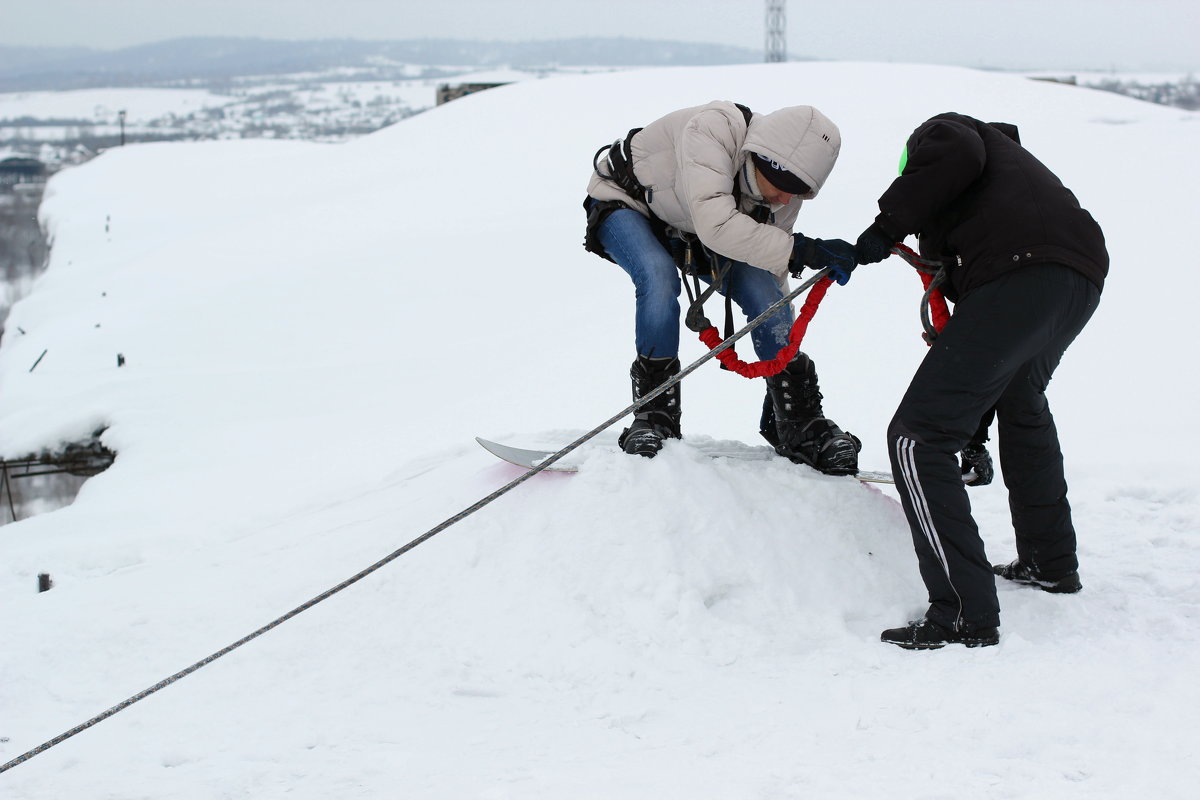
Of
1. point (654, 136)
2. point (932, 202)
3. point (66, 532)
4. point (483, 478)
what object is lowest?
point (66, 532)

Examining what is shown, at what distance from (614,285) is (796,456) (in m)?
8.36

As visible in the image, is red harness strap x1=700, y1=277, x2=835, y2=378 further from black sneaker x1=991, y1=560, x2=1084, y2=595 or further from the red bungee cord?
black sneaker x1=991, y1=560, x2=1084, y2=595

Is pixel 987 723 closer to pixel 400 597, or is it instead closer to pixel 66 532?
pixel 400 597

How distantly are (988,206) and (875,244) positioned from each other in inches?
14.7

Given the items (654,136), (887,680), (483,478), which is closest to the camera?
(887,680)

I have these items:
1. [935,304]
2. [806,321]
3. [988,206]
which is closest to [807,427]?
[806,321]

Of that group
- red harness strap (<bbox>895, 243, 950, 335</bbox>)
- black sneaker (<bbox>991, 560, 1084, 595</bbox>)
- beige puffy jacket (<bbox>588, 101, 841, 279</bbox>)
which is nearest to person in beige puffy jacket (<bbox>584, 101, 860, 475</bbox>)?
beige puffy jacket (<bbox>588, 101, 841, 279</bbox>)

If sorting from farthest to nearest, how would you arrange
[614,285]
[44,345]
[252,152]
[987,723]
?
[252,152] < [44,345] < [614,285] < [987,723]

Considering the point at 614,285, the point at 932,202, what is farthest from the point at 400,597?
the point at 614,285

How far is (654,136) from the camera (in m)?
3.78

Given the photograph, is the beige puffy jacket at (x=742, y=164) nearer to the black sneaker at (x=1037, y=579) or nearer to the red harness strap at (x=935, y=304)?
the red harness strap at (x=935, y=304)

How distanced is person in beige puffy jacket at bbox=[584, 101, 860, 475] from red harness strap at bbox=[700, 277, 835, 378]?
0.41 feet

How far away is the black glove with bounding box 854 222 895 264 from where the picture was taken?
314cm

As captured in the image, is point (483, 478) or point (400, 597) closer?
point (400, 597)
